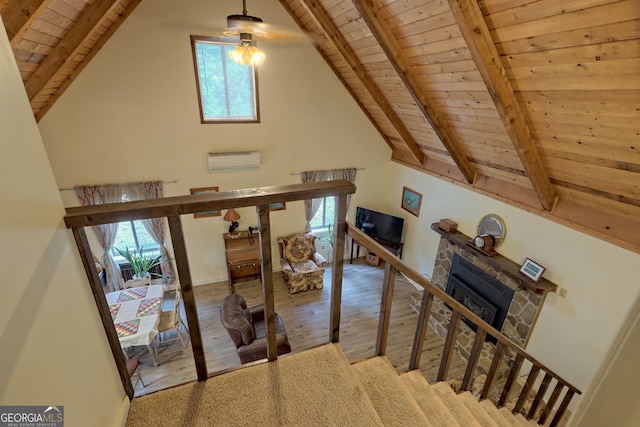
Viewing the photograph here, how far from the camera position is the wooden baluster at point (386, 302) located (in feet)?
5.99

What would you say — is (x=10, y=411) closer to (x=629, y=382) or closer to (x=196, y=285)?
(x=629, y=382)

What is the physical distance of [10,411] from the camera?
28.7 inches

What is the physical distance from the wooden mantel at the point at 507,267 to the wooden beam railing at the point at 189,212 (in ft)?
10.8

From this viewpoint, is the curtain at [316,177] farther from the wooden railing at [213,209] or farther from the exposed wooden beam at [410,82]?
the wooden railing at [213,209]

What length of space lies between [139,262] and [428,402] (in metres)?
5.04

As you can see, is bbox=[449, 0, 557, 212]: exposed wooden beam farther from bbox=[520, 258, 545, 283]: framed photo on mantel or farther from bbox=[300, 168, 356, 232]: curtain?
bbox=[300, 168, 356, 232]: curtain

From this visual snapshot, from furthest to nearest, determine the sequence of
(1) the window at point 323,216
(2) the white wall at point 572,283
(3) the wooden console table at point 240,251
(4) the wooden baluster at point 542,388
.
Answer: (1) the window at point 323,216 < (3) the wooden console table at point 240,251 < (2) the white wall at point 572,283 < (4) the wooden baluster at point 542,388

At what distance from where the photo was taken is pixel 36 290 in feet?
2.81

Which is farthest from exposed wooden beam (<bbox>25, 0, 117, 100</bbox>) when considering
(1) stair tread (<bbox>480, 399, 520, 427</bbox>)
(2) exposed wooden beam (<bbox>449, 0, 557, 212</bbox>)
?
(1) stair tread (<bbox>480, 399, 520, 427</bbox>)

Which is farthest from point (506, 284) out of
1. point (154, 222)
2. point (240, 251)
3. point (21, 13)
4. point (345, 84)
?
point (21, 13)

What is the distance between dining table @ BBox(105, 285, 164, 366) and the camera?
12.1 ft

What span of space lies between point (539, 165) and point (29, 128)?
4165mm

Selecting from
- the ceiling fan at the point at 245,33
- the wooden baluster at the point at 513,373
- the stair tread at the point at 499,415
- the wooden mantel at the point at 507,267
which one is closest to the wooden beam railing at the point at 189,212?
the wooden baluster at the point at 513,373

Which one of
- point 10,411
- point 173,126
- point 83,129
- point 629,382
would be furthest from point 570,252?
point 83,129
